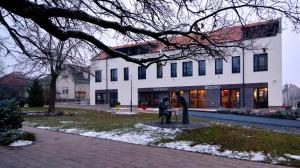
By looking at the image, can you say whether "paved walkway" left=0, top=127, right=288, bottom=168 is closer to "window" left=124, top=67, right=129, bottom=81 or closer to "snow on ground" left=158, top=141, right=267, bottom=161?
"snow on ground" left=158, top=141, right=267, bottom=161

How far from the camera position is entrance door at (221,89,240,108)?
1646 inches

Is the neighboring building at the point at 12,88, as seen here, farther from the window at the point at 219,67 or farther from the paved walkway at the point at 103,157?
the paved walkway at the point at 103,157

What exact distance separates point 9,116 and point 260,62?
104 feet

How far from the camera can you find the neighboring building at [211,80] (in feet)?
127

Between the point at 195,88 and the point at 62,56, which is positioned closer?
the point at 62,56

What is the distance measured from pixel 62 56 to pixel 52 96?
14.8m

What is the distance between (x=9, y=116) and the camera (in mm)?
13078

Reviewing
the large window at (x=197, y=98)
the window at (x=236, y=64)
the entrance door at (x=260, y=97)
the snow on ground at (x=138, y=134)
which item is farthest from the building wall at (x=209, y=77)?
the snow on ground at (x=138, y=134)

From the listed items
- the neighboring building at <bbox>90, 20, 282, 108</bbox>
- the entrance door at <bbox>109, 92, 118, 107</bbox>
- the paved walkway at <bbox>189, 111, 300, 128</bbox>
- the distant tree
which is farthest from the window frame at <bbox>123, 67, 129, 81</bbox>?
the paved walkway at <bbox>189, 111, 300, 128</bbox>

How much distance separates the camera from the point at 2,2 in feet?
21.1

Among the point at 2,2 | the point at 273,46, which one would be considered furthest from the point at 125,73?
the point at 2,2

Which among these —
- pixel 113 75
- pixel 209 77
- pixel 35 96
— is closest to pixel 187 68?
pixel 209 77

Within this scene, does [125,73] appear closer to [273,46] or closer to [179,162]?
[273,46]

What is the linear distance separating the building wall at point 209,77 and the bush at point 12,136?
1804 centimetres
